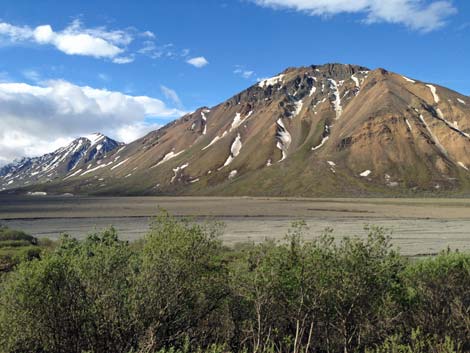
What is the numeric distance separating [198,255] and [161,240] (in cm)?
227

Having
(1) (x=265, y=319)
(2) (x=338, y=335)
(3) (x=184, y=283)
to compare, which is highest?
(3) (x=184, y=283)

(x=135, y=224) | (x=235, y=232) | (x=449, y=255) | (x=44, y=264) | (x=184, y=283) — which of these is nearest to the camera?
(x=44, y=264)

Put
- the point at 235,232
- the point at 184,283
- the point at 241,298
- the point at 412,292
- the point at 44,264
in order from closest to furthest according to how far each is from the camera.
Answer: the point at 44,264
the point at 184,283
the point at 241,298
the point at 412,292
the point at 235,232

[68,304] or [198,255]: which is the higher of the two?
[198,255]

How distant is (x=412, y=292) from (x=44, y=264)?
24146mm

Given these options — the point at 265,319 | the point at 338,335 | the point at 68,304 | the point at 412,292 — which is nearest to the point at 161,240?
the point at 68,304

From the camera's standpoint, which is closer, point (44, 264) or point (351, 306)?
point (44, 264)

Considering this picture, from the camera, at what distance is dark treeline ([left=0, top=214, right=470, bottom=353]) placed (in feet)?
73.7

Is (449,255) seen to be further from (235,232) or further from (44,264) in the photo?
(235,232)

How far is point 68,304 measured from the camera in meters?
22.8

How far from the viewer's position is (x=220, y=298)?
86.9ft

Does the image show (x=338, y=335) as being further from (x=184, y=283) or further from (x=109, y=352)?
(x=109, y=352)

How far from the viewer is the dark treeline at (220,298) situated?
884 inches

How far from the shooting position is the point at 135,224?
360ft
